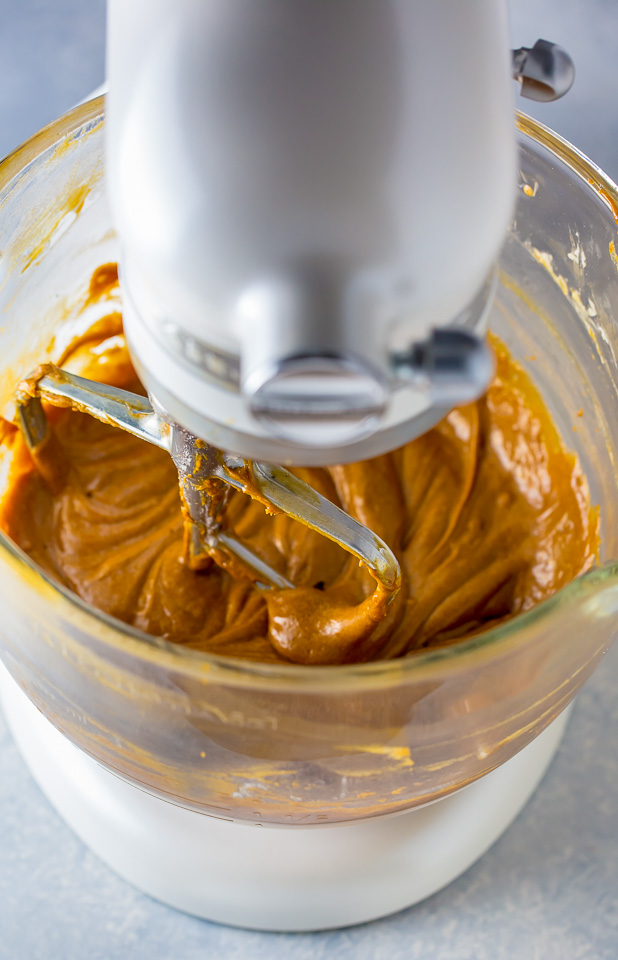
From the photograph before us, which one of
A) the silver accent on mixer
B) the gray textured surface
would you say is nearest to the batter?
the gray textured surface

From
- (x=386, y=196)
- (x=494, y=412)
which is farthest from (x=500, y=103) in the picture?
(x=494, y=412)

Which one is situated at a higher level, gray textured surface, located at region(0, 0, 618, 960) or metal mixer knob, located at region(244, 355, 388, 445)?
metal mixer knob, located at region(244, 355, 388, 445)

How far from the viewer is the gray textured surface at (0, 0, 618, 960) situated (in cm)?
65

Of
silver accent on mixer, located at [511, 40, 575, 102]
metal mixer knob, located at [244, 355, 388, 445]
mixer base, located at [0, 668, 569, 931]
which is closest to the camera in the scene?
metal mixer knob, located at [244, 355, 388, 445]

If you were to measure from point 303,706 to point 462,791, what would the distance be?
256 mm

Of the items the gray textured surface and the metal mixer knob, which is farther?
the gray textured surface

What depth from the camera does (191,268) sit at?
0.98 feet

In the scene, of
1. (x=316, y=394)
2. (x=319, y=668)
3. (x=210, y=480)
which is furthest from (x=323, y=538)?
(x=316, y=394)

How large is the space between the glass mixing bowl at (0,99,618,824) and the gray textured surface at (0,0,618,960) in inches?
5.4

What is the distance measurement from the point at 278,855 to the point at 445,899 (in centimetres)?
13

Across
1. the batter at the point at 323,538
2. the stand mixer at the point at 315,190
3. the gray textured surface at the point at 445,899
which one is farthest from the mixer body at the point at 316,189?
the gray textured surface at the point at 445,899

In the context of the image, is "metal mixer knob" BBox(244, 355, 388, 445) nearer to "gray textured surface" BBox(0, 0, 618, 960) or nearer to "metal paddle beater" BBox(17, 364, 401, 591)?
"metal paddle beater" BBox(17, 364, 401, 591)

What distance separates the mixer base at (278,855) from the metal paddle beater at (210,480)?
180 millimetres

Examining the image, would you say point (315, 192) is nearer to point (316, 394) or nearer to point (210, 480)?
point (316, 394)
